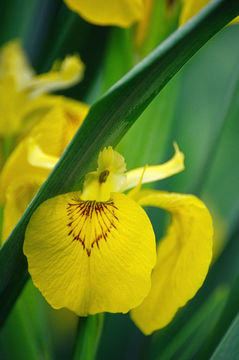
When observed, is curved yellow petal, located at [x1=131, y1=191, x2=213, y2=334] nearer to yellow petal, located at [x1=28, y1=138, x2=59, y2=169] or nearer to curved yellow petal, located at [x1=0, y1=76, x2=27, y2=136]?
yellow petal, located at [x1=28, y1=138, x2=59, y2=169]

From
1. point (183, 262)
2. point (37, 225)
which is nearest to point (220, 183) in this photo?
point (183, 262)

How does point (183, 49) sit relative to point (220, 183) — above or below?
above

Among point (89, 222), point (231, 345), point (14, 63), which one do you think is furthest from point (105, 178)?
point (14, 63)

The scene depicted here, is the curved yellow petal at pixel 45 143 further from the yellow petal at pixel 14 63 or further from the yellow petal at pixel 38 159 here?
the yellow petal at pixel 14 63

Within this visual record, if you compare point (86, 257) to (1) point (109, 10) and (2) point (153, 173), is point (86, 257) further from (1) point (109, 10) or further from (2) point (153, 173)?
(1) point (109, 10)

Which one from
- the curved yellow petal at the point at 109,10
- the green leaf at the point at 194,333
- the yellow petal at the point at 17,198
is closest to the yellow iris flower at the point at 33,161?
the yellow petal at the point at 17,198

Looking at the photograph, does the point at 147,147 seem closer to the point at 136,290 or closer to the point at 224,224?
the point at 224,224
